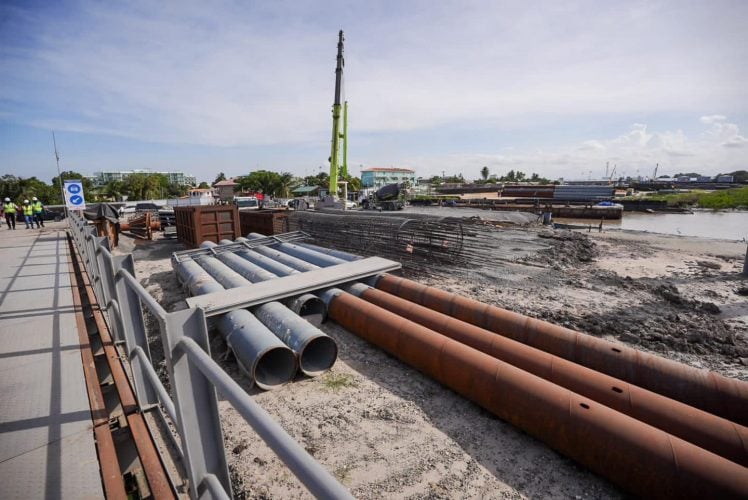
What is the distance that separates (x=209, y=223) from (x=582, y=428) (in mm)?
13214

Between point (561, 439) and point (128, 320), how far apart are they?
443 centimetres

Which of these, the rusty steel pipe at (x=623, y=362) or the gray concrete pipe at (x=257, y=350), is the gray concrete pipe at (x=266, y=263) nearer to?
the gray concrete pipe at (x=257, y=350)

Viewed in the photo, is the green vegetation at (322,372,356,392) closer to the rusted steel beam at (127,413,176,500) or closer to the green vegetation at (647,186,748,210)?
the rusted steel beam at (127,413,176,500)

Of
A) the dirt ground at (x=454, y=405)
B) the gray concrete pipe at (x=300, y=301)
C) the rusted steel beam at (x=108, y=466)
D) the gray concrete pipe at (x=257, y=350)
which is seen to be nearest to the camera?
the rusted steel beam at (x=108, y=466)

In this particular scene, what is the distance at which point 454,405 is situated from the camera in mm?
4684

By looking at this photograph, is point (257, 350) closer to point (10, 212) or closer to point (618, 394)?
point (618, 394)

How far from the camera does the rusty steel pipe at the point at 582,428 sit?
293 centimetres

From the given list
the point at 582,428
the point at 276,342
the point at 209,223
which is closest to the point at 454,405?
the point at 582,428

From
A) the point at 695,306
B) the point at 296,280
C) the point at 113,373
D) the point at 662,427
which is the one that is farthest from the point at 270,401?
the point at 695,306

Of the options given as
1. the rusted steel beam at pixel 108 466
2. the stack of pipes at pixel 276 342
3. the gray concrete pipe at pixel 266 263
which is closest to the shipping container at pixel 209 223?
the gray concrete pipe at pixel 266 263

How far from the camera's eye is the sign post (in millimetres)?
10457

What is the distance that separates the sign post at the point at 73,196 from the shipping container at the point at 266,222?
242 inches

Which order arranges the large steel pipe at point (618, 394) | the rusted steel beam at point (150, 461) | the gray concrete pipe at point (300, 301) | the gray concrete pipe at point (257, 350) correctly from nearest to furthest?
the rusted steel beam at point (150, 461)
the large steel pipe at point (618, 394)
the gray concrete pipe at point (257, 350)
the gray concrete pipe at point (300, 301)

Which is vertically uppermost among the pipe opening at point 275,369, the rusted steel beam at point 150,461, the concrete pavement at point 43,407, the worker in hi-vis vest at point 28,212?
the worker in hi-vis vest at point 28,212
